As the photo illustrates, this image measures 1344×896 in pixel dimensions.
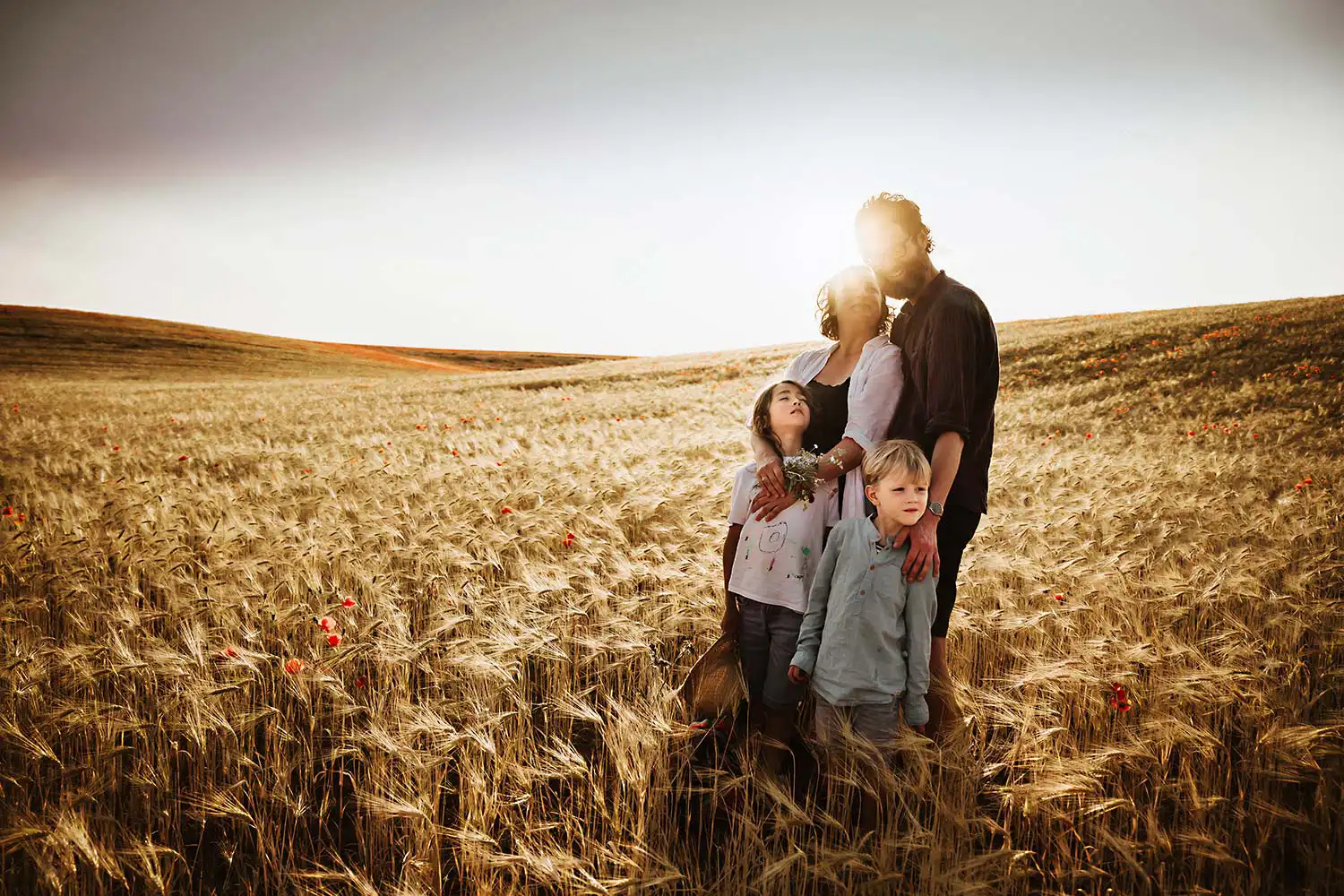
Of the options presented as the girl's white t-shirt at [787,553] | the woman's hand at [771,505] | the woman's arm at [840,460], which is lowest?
the girl's white t-shirt at [787,553]

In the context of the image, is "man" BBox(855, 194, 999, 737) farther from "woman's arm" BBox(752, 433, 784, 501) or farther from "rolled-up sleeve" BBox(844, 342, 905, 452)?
Result: "woman's arm" BBox(752, 433, 784, 501)

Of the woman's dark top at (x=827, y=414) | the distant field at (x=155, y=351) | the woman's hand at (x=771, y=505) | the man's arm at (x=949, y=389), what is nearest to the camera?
the man's arm at (x=949, y=389)

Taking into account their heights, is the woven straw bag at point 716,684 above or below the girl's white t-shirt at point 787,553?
below

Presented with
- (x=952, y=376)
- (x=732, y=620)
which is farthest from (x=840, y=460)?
(x=732, y=620)

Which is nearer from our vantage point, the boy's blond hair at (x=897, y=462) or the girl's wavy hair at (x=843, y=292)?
the boy's blond hair at (x=897, y=462)

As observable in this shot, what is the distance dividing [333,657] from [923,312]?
109 inches

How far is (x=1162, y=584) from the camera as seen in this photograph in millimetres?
3223

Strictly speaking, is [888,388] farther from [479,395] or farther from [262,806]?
[479,395]

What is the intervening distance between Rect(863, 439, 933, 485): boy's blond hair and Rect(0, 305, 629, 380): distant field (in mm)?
42316

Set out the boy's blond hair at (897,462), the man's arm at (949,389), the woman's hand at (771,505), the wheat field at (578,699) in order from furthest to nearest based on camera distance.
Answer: the woman's hand at (771,505), the man's arm at (949,389), the boy's blond hair at (897,462), the wheat field at (578,699)

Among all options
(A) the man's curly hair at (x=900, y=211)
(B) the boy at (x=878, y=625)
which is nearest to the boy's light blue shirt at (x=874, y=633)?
(B) the boy at (x=878, y=625)

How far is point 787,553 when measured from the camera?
2.42m

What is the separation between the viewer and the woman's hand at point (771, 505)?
2.42 metres

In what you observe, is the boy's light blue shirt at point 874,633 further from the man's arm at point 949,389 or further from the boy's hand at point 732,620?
the boy's hand at point 732,620
